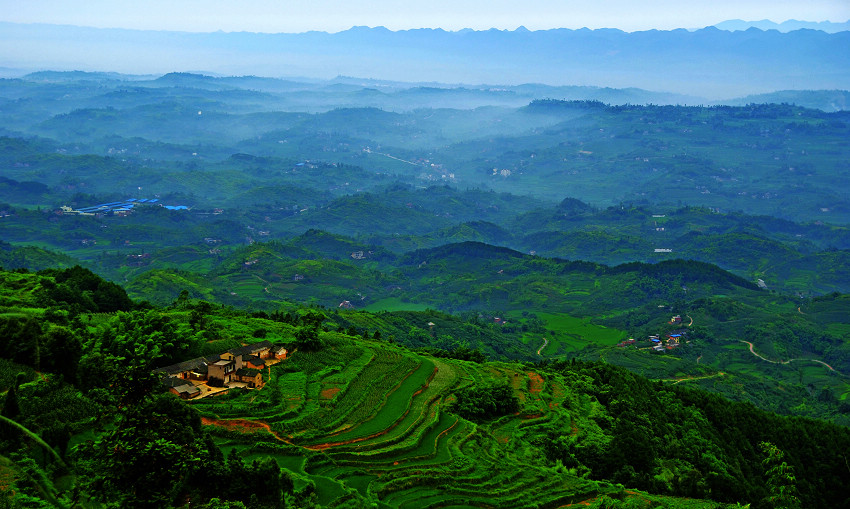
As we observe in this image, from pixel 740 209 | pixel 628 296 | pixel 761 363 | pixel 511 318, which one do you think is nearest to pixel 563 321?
pixel 511 318

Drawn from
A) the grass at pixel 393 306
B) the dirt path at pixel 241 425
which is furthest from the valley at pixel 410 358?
the grass at pixel 393 306

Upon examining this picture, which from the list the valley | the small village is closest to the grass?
the valley

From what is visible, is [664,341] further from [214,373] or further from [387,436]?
[214,373]

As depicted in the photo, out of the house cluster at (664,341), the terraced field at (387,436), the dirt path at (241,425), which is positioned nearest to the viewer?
the terraced field at (387,436)

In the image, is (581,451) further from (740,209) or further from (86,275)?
(740,209)

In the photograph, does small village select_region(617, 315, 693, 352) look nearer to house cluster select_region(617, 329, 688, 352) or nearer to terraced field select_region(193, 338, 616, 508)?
house cluster select_region(617, 329, 688, 352)

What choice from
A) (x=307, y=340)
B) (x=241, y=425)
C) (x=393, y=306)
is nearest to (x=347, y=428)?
(x=241, y=425)

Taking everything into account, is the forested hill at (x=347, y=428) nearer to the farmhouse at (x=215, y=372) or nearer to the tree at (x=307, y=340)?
the tree at (x=307, y=340)
